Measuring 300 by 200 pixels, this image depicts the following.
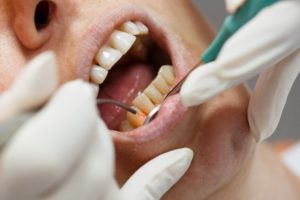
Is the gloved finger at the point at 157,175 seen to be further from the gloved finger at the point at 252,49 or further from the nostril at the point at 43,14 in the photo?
the nostril at the point at 43,14

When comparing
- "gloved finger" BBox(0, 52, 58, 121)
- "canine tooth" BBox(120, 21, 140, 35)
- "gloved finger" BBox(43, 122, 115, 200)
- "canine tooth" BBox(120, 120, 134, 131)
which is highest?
"gloved finger" BBox(0, 52, 58, 121)

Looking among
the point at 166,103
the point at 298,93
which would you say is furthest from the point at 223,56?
the point at 298,93

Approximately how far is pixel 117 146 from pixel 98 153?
0.75 ft

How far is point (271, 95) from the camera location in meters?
0.85

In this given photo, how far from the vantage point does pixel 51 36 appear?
2.84 ft

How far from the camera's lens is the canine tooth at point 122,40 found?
92 centimetres

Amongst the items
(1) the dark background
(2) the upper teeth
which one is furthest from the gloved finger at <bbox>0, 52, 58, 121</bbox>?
(1) the dark background

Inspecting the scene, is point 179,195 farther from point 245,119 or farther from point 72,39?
point 72,39

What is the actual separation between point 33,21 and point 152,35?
20 cm

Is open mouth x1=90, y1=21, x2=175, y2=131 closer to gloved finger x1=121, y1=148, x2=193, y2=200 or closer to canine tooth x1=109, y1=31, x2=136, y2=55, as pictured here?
canine tooth x1=109, y1=31, x2=136, y2=55

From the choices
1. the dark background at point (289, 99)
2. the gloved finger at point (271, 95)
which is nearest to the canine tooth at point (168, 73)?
the gloved finger at point (271, 95)

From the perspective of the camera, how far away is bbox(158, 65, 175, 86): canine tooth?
3.10ft

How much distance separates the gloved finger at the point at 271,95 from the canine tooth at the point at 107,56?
202mm

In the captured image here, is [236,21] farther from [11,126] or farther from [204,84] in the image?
[11,126]
